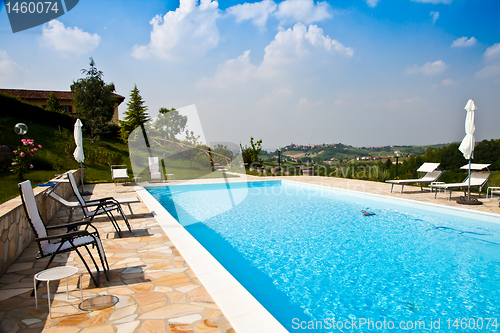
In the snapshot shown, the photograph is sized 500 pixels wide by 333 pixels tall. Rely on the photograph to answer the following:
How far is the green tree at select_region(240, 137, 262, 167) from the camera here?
17422 mm

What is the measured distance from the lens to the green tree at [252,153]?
1742 centimetres

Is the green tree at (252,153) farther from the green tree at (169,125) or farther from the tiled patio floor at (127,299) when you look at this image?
the tiled patio floor at (127,299)

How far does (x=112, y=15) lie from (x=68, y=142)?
8748mm

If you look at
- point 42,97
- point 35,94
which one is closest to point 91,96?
point 42,97

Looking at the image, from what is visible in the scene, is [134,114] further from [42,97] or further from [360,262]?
[360,262]

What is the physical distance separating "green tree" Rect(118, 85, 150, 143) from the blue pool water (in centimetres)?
1389

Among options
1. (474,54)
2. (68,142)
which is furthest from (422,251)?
(474,54)

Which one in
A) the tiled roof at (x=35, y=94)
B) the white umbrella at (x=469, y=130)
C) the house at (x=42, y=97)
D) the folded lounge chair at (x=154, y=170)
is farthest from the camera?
the house at (x=42, y=97)

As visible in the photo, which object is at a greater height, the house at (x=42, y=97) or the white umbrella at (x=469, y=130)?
the house at (x=42, y=97)

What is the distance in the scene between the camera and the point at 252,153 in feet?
57.2

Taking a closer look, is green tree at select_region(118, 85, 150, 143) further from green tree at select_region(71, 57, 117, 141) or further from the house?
the house

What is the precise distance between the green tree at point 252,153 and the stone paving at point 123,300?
45.5 ft

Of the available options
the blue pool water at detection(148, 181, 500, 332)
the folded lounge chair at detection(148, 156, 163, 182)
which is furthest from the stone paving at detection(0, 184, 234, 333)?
the folded lounge chair at detection(148, 156, 163, 182)

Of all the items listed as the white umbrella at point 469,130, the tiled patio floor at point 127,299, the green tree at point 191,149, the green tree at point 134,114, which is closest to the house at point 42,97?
the green tree at point 134,114
